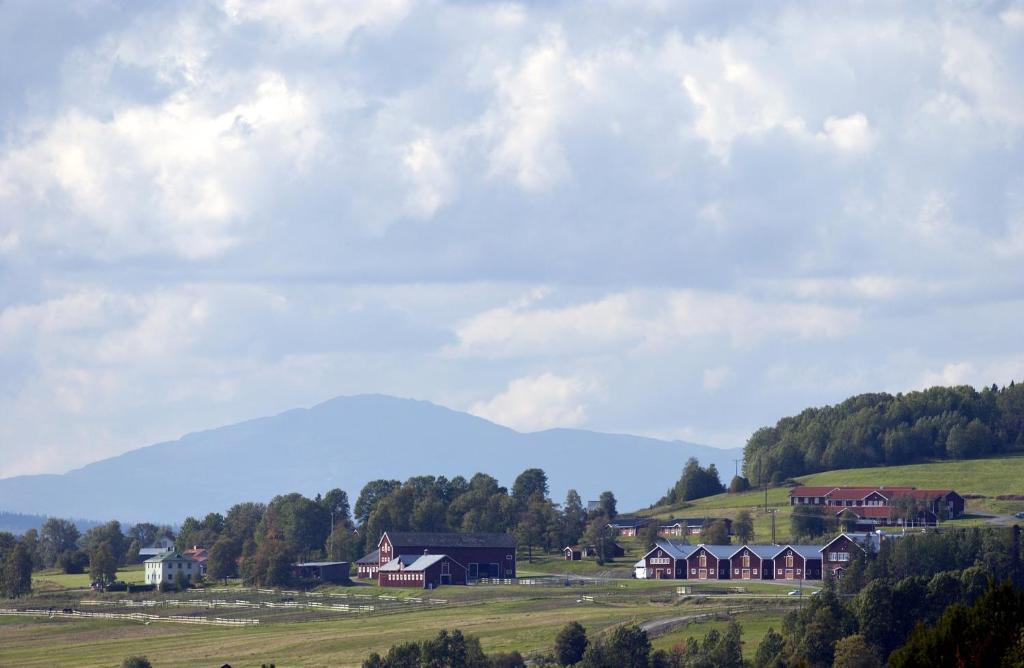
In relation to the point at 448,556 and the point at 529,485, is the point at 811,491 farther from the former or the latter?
the point at 448,556

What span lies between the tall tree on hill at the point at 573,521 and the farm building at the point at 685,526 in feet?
27.6

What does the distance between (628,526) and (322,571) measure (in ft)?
125

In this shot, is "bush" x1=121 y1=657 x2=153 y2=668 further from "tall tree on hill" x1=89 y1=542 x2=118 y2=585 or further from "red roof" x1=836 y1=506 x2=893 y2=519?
"red roof" x1=836 y1=506 x2=893 y2=519

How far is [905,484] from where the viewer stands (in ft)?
571

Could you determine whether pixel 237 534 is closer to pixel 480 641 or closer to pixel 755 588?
pixel 755 588

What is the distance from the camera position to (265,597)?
13875 centimetres

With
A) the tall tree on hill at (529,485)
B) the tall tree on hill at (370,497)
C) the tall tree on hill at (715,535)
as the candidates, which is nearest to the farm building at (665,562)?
the tall tree on hill at (715,535)

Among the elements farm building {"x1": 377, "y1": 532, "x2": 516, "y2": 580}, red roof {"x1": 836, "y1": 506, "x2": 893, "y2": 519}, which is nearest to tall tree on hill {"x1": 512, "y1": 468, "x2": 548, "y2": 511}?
farm building {"x1": 377, "y1": 532, "x2": 516, "y2": 580}

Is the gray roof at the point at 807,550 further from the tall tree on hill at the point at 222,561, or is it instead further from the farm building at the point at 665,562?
the tall tree on hill at the point at 222,561

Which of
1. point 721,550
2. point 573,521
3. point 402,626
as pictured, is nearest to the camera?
point 402,626

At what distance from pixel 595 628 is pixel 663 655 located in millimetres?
13235

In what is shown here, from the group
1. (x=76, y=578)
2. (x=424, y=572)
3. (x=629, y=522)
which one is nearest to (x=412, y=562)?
(x=424, y=572)

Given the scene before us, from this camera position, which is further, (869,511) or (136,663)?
(869,511)

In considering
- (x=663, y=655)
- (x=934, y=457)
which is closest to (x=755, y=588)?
(x=663, y=655)
